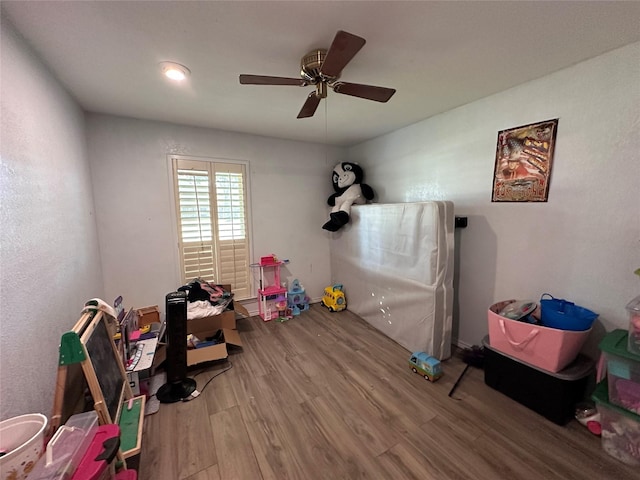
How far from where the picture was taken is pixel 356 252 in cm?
330

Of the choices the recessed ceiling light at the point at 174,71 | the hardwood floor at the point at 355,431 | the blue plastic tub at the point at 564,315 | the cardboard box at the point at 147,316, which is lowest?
the hardwood floor at the point at 355,431

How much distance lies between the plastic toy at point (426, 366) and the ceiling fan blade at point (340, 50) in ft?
7.14

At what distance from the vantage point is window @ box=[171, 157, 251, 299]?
289cm

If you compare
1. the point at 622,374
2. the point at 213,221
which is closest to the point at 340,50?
the point at 622,374

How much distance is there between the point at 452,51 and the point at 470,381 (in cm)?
238

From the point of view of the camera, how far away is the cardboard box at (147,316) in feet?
8.54

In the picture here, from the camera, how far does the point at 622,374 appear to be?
1.41m

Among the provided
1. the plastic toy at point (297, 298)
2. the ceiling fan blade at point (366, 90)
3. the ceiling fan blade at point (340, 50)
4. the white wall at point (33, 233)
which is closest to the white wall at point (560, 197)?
the ceiling fan blade at point (366, 90)

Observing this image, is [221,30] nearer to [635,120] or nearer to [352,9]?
[352,9]

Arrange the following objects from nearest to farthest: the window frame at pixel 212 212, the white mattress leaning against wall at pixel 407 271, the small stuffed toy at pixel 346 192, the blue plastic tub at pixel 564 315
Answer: the blue plastic tub at pixel 564 315
the white mattress leaning against wall at pixel 407 271
the window frame at pixel 212 212
the small stuffed toy at pixel 346 192

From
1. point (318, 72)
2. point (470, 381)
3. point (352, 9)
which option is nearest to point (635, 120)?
point (352, 9)

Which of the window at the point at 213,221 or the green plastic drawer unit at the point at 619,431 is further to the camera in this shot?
the window at the point at 213,221

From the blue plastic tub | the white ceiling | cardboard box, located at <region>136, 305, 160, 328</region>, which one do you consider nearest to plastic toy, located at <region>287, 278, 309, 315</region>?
cardboard box, located at <region>136, 305, 160, 328</region>

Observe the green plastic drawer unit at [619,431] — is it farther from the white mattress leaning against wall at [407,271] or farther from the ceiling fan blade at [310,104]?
the ceiling fan blade at [310,104]
